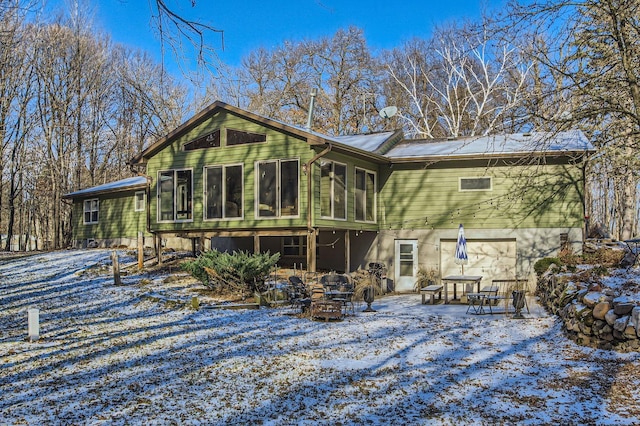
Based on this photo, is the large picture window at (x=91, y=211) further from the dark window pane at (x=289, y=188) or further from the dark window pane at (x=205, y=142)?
the dark window pane at (x=289, y=188)

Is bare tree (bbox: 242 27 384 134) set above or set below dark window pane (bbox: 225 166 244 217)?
above

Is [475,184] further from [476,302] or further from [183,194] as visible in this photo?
[183,194]

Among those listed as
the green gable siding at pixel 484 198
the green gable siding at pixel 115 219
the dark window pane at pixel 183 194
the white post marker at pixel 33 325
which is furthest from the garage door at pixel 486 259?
the green gable siding at pixel 115 219

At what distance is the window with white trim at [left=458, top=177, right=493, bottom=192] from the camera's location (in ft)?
55.5

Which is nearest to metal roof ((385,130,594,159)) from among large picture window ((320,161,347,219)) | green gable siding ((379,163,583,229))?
green gable siding ((379,163,583,229))

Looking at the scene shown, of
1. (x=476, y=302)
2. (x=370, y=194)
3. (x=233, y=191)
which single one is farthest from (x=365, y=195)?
(x=476, y=302)

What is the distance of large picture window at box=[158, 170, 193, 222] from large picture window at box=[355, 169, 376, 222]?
5.21 meters

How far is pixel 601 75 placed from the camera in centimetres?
945

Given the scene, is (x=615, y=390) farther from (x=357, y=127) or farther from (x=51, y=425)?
(x=357, y=127)

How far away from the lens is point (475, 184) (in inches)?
669

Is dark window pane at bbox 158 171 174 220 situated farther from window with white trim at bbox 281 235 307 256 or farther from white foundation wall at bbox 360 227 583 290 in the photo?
white foundation wall at bbox 360 227 583 290

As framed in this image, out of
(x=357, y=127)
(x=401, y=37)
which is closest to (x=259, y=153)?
(x=357, y=127)

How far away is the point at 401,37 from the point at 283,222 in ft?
76.8

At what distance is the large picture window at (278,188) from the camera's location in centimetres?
1527
